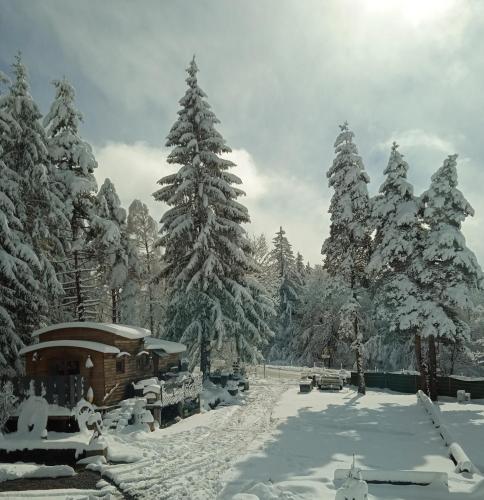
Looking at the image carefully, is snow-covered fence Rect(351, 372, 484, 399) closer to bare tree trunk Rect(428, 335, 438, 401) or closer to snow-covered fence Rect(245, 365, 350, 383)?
snow-covered fence Rect(245, 365, 350, 383)

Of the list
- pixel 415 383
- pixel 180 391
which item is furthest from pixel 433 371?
pixel 180 391

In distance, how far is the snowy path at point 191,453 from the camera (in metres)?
9.97

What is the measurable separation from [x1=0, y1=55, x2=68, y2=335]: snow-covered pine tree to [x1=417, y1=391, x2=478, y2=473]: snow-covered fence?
17.9m

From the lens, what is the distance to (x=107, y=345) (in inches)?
707

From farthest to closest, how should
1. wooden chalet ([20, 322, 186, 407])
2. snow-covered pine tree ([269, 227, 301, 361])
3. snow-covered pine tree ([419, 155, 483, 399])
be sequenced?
snow-covered pine tree ([269, 227, 301, 361]) → snow-covered pine tree ([419, 155, 483, 399]) → wooden chalet ([20, 322, 186, 407])

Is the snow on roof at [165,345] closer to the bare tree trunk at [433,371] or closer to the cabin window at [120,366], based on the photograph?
the cabin window at [120,366]

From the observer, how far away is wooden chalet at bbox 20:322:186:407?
1582 cm

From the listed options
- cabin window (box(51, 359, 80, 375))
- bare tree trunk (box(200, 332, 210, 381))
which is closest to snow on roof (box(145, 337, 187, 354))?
bare tree trunk (box(200, 332, 210, 381))

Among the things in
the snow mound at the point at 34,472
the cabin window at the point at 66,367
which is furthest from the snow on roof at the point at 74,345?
the snow mound at the point at 34,472

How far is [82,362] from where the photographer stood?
17.5 metres

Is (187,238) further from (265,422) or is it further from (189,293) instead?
(265,422)

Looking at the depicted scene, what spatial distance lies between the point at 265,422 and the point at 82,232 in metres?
17.8

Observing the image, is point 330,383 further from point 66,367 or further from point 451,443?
point 66,367

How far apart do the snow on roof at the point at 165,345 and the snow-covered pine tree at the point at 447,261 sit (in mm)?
14499
